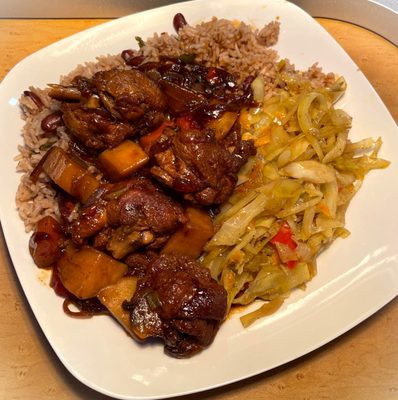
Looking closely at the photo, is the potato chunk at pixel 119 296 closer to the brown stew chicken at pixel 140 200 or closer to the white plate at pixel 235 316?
the brown stew chicken at pixel 140 200

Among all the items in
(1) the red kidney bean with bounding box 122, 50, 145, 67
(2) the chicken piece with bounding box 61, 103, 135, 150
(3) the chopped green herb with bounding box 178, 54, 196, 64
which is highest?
(3) the chopped green herb with bounding box 178, 54, 196, 64

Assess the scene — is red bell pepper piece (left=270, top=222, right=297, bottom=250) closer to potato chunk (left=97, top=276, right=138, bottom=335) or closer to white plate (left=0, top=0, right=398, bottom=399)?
white plate (left=0, top=0, right=398, bottom=399)

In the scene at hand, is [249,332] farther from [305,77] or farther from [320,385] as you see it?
[305,77]

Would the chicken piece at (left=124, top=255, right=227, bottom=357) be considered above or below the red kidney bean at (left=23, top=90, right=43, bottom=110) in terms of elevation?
below

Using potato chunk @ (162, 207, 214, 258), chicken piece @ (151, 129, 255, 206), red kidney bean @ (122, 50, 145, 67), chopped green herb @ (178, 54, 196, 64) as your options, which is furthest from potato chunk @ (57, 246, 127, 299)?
chopped green herb @ (178, 54, 196, 64)

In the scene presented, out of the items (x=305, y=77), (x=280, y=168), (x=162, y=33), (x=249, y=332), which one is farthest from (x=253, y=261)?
(x=162, y=33)

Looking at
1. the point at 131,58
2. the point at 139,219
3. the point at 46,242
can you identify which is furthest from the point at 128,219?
the point at 131,58

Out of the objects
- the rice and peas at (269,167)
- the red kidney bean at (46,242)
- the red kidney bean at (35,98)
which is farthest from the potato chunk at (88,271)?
the red kidney bean at (35,98)
